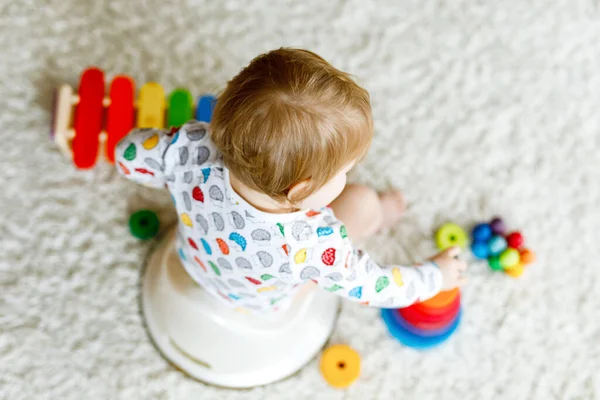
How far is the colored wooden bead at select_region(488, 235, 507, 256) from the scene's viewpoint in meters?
1.05

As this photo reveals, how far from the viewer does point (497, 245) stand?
3.44 feet

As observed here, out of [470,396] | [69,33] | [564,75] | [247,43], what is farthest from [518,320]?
[69,33]

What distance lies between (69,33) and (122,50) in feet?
0.33

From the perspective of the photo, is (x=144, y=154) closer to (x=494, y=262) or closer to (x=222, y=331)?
(x=222, y=331)

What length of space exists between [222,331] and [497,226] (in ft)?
1.58

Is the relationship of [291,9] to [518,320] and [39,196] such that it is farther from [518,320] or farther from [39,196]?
[518,320]

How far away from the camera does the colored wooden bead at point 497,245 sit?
1049mm

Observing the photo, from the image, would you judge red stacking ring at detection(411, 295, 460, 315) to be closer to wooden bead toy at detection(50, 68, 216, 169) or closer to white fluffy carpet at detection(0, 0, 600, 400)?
white fluffy carpet at detection(0, 0, 600, 400)

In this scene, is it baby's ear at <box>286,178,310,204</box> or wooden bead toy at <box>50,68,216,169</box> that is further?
wooden bead toy at <box>50,68,216,169</box>

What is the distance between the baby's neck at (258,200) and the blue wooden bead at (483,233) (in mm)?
494

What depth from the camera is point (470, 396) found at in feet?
3.27

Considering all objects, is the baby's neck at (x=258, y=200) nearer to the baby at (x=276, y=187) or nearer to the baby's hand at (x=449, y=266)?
the baby at (x=276, y=187)

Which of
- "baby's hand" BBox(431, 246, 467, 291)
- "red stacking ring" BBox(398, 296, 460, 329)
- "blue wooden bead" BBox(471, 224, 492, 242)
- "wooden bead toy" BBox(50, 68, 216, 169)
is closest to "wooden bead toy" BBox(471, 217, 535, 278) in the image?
"blue wooden bead" BBox(471, 224, 492, 242)

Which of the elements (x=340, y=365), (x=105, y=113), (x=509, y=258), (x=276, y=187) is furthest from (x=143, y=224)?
(x=509, y=258)
